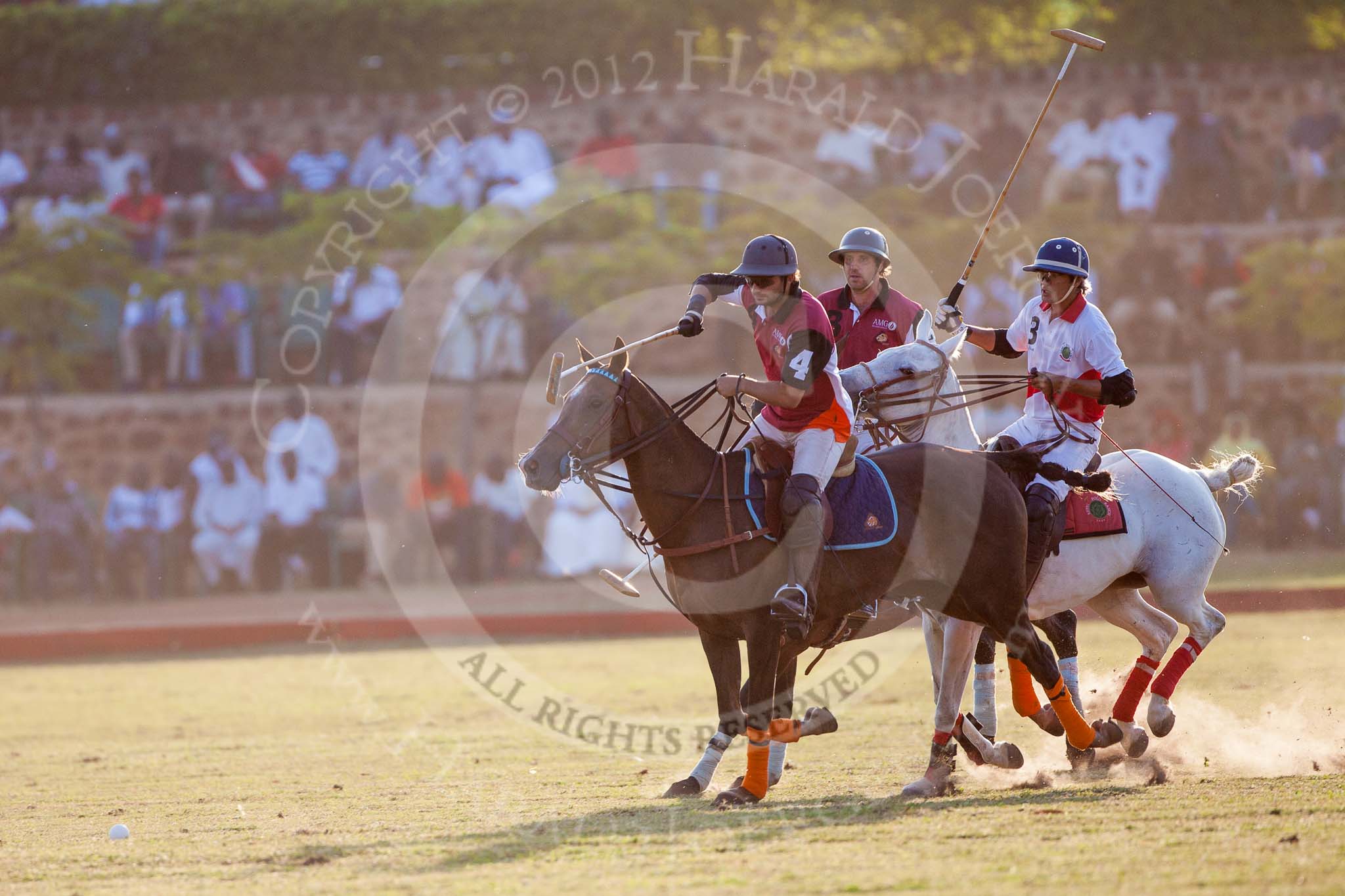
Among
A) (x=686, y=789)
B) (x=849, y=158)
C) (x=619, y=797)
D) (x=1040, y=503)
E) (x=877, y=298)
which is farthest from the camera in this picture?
(x=849, y=158)

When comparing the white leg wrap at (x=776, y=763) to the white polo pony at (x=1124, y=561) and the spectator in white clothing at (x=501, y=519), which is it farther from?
the spectator in white clothing at (x=501, y=519)

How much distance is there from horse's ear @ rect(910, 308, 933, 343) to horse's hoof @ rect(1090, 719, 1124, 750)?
6.64ft

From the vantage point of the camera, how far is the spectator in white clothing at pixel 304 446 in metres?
17.9

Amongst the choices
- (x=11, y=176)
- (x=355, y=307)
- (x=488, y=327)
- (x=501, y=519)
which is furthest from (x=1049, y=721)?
(x=11, y=176)

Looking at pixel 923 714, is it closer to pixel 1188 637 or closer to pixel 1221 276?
pixel 1188 637

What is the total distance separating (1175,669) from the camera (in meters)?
7.56

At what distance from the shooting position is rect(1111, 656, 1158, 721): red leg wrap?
757cm

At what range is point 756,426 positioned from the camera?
709 centimetres

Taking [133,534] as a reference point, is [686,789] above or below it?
below

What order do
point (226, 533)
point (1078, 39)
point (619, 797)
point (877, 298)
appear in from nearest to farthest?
point (619, 797)
point (877, 298)
point (1078, 39)
point (226, 533)

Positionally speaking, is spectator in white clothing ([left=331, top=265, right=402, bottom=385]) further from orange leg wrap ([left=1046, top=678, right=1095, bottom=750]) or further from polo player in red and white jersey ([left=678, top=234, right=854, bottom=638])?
orange leg wrap ([left=1046, top=678, right=1095, bottom=750])

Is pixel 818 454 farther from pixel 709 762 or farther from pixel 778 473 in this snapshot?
pixel 709 762

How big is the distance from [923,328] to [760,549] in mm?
1826

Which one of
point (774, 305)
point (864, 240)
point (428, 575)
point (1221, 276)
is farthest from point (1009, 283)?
point (774, 305)
